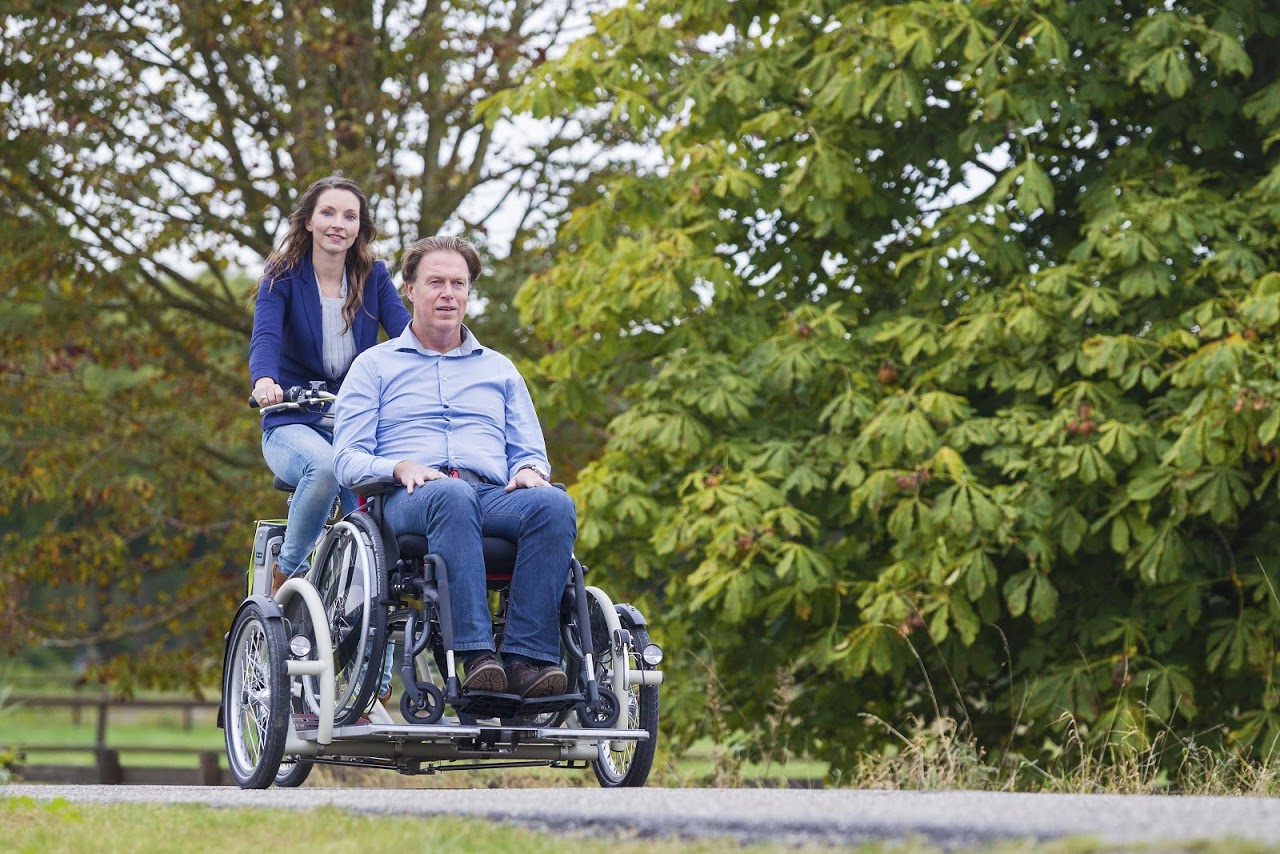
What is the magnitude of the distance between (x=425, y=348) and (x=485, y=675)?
121 centimetres

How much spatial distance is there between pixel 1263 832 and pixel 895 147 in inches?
280

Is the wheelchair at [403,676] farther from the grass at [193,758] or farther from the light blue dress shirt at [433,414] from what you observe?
the grass at [193,758]

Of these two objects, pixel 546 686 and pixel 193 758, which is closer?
pixel 546 686

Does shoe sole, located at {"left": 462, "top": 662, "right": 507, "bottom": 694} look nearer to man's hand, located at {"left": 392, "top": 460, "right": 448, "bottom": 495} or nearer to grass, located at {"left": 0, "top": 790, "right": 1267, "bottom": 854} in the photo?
man's hand, located at {"left": 392, "top": 460, "right": 448, "bottom": 495}

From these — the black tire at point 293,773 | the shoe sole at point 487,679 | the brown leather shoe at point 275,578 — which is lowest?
the black tire at point 293,773

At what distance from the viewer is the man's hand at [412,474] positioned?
16.6ft

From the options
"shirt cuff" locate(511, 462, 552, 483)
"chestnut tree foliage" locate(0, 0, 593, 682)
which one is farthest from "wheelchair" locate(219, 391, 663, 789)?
"chestnut tree foliage" locate(0, 0, 593, 682)

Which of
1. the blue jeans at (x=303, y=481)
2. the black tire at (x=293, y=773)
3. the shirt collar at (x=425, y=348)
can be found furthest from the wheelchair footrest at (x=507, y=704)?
the shirt collar at (x=425, y=348)

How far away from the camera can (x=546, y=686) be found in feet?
16.3

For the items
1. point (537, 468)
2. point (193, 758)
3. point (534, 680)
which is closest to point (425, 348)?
point (537, 468)

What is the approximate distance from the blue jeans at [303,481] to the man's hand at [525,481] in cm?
64

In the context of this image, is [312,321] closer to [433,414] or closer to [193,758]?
[433,414]

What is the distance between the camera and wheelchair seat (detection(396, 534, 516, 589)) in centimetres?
506

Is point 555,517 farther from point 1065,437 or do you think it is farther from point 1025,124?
point 1025,124
